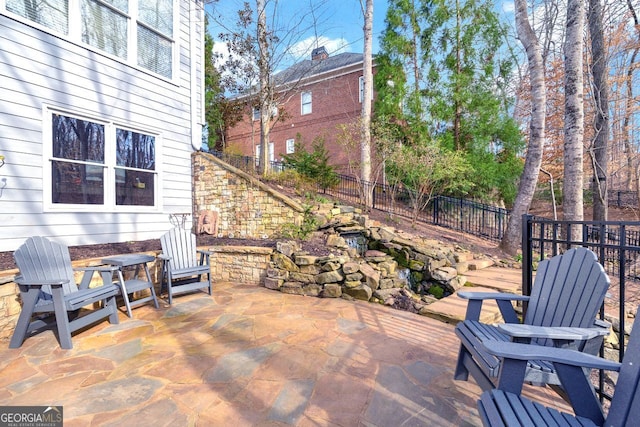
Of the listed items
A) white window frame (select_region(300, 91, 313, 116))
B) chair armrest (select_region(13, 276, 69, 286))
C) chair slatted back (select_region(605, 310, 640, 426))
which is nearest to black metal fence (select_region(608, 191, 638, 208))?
white window frame (select_region(300, 91, 313, 116))

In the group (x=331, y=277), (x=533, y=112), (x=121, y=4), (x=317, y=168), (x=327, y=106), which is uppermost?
(x=327, y=106)

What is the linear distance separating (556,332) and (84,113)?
6146 mm

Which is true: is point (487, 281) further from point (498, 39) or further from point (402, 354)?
point (498, 39)

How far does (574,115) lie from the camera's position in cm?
458

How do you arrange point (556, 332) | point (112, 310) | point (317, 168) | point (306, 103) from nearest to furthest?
point (556, 332) → point (112, 310) → point (317, 168) → point (306, 103)

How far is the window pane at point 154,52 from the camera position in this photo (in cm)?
537

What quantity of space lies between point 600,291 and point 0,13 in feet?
22.1

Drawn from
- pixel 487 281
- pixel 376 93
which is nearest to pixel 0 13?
pixel 487 281

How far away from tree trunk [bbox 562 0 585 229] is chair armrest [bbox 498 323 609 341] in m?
4.21

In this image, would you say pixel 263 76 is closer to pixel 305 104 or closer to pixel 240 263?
pixel 240 263

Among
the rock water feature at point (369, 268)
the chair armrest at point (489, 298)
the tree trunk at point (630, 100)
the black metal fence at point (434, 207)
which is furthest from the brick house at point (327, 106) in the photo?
the chair armrest at point (489, 298)

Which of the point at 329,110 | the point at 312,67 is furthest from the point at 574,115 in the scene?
the point at 329,110

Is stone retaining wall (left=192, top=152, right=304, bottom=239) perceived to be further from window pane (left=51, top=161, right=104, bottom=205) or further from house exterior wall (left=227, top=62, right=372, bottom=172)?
house exterior wall (left=227, top=62, right=372, bottom=172)

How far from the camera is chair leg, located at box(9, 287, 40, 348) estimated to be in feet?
8.48
